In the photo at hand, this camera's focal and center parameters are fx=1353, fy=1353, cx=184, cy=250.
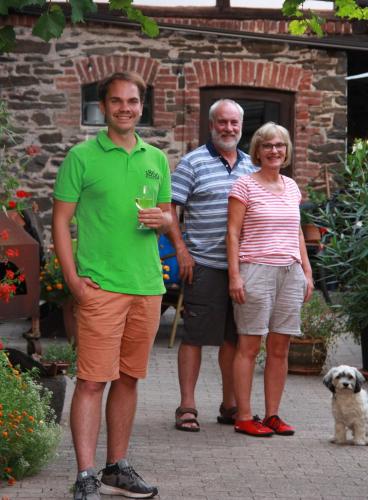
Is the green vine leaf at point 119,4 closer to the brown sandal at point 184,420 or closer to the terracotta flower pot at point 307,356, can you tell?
the brown sandal at point 184,420

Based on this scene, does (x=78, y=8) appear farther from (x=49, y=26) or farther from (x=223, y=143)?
(x=223, y=143)

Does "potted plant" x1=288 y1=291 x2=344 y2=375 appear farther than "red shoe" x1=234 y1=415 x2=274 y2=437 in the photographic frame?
Yes

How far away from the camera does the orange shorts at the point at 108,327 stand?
6086 millimetres

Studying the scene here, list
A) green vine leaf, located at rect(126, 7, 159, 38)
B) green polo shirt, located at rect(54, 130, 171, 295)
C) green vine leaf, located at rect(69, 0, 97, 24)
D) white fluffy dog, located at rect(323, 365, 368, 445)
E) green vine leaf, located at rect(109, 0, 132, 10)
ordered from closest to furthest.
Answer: green vine leaf, located at rect(69, 0, 97, 24)
green polo shirt, located at rect(54, 130, 171, 295)
green vine leaf, located at rect(109, 0, 132, 10)
green vine leaf, located at rect(126, 7, 159, 38)
white fluffy dog, located at rect(323, 365, 368, 445)

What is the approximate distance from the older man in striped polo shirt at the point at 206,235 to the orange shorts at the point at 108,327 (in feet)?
6.22

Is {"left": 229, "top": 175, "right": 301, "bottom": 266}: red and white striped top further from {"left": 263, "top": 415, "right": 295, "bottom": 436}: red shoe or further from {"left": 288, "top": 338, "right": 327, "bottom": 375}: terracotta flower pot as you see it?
{"left": 288, "top": 338, "right": 327, "bottom": 375}: terracotta flower pot

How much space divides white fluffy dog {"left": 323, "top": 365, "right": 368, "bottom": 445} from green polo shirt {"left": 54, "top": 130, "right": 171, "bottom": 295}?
195 cm

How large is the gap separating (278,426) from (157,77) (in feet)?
32.7

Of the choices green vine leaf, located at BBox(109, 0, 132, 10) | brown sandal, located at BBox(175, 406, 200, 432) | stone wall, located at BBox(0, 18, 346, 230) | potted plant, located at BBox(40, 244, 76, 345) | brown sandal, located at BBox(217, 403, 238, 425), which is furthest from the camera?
stone wall, located at BBox(0, 18, 346, 230)

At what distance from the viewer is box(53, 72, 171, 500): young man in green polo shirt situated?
6078 millimetres

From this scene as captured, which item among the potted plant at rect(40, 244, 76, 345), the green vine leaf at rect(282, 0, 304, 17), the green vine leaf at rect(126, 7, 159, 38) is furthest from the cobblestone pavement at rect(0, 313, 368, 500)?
the green vine leaf at rect(282, 0, 304, 17)

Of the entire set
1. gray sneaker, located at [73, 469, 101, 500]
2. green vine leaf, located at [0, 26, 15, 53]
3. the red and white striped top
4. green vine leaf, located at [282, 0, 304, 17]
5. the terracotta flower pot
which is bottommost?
the terracotta flower pot

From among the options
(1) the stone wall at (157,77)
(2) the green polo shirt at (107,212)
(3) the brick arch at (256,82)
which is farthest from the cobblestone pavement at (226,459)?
(3) the brick arch at (256,82)

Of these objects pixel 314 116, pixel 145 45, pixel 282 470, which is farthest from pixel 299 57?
pixel 282 470
